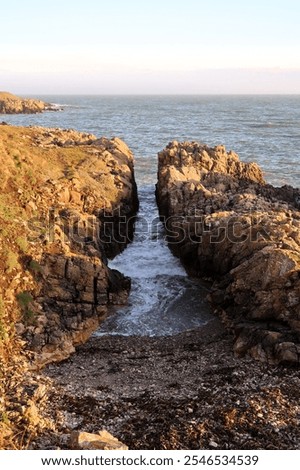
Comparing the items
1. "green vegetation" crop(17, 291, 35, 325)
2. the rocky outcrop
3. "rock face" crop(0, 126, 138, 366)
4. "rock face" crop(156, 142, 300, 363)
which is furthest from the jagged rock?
the rocky outcrop

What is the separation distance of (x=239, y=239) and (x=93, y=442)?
51.7ft

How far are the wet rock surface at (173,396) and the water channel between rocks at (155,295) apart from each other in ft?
4.73

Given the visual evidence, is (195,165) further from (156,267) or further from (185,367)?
(185,367)

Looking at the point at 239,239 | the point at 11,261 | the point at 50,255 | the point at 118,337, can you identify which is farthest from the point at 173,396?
the point at 239,239

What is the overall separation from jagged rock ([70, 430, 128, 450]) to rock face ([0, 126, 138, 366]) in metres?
7.22

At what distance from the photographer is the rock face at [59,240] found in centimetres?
2223

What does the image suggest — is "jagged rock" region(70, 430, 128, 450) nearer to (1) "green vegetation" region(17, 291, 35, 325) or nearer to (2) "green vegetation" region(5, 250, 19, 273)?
(1) "green vegetation" region(17, 291, 35, 325)

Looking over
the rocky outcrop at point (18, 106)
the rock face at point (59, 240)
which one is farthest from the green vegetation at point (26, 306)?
the rocky outcrop at point (18, 106)

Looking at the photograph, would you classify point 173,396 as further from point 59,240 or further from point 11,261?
point 59,240

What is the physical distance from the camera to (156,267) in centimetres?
3091

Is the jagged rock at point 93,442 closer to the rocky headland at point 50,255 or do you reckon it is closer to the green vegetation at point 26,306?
the rocky headland at point 50,255

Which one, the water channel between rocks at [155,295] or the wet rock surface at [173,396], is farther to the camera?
the water channel between rocks at [155,295]

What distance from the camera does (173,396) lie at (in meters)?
17.6

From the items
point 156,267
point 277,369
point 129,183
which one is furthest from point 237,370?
point 129,183
